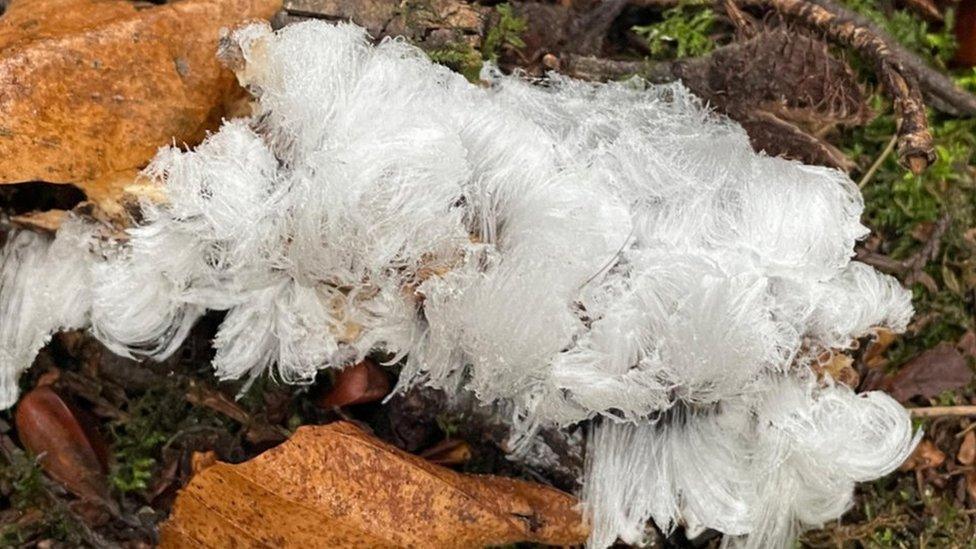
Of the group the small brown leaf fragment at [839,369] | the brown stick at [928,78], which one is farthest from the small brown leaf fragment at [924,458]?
the brown stick at [928,78]

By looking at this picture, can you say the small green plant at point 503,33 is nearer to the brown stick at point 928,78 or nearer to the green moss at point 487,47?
the green moss at point 487,47

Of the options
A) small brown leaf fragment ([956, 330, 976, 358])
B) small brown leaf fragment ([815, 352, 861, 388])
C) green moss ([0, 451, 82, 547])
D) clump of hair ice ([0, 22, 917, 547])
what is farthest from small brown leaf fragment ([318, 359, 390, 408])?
small brown leaf fragment ([956, 330, 976, 358])

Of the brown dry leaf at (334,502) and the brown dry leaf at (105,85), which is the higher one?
the brown dry leaf at (105,85)

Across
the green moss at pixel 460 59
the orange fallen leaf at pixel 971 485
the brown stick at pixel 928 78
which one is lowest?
the orange fallen leaf at pixel 971 485

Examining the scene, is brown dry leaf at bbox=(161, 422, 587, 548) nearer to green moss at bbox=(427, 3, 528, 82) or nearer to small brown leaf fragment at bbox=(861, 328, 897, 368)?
green moss at bbox=(427, 3, 528, 82)

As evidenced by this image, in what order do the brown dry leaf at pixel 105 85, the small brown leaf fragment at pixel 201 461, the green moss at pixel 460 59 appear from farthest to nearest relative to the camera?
1. the green moss at pixel 460 59
2. the small brown leaf fragment at pixel 201 461
3. the brown dry leaf at pixel 105 85

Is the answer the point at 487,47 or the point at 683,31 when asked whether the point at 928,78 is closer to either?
the point at 683,31

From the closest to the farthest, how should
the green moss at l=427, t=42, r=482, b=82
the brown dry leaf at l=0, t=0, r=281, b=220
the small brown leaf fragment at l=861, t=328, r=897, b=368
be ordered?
the brown dry leaf at l=0, t=0, r=281, b=220 → the green moss at l=427, t=42, r=482, b=82 → the small brown leaf fragment at l=861, t=328, r=897, b=368
